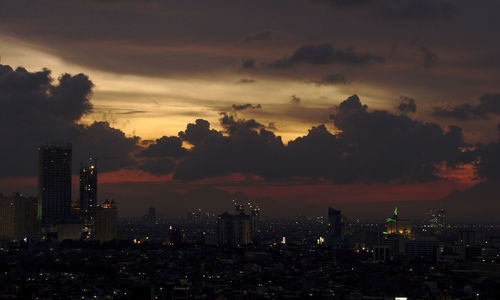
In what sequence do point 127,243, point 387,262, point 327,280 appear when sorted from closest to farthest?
point 327,280 → point 387,262 → point 127,243

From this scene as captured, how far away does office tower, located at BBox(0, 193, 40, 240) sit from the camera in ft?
634

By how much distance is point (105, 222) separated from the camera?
185 m

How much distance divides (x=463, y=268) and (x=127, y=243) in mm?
63885

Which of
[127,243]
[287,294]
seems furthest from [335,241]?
[287,294]

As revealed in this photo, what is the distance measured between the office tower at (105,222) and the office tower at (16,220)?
16.3m

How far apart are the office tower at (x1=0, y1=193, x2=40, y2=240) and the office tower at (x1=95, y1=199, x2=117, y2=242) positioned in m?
16.3

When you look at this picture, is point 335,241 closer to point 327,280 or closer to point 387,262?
point 387,262

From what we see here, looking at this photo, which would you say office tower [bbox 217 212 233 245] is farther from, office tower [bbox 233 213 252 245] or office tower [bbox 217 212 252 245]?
office tower [bbox 233 213 252 245]

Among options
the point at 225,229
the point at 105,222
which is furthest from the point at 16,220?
the point at 225,229

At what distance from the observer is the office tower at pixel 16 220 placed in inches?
7613

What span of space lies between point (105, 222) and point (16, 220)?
69.4ft

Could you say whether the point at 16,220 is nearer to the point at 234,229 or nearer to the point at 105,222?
the point at 105,222

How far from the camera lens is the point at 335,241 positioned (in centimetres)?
19150

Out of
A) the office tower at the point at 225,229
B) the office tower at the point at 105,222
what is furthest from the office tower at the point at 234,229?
the office tower at the point at 105,222
